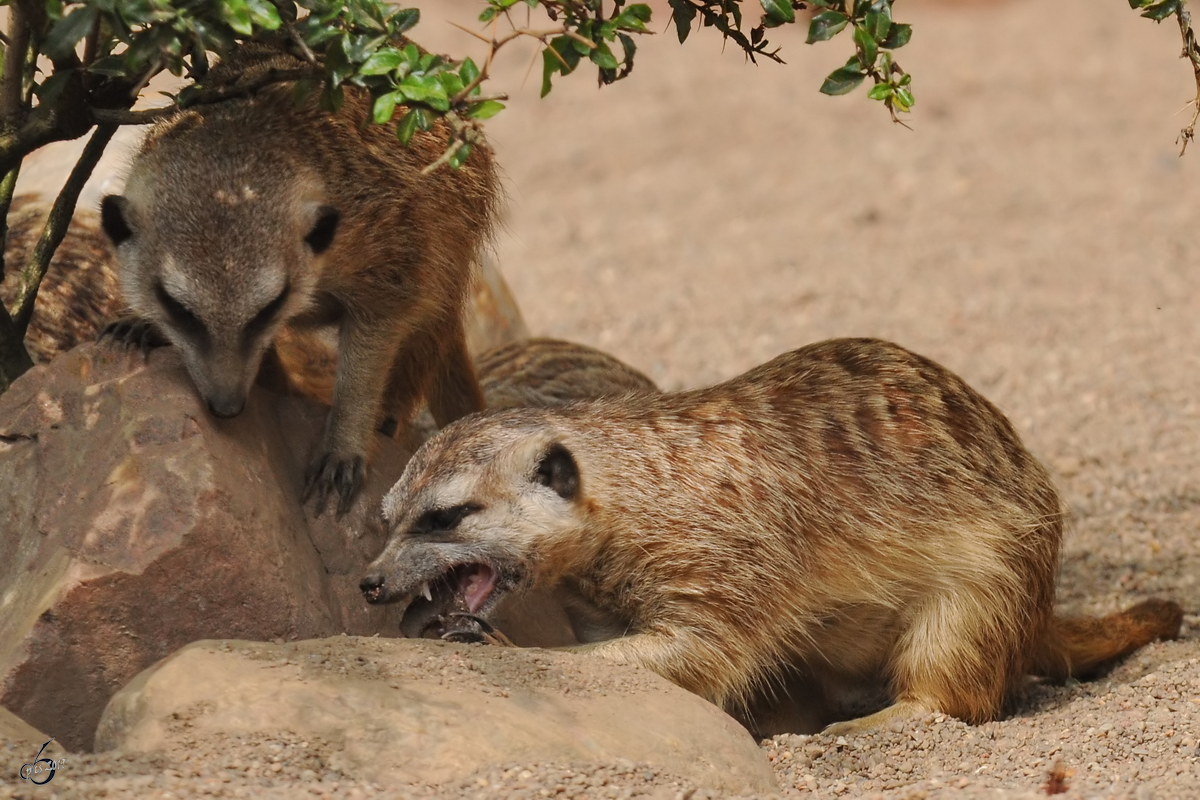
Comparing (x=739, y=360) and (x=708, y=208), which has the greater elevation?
(x=708, y=208)

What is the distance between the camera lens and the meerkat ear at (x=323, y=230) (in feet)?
12.2

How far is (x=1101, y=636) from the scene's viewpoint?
4285mm

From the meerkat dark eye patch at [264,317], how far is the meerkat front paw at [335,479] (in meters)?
0.46

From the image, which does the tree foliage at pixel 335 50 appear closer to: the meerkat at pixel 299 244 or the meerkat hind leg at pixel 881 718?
the meerkat at pixel 299 244

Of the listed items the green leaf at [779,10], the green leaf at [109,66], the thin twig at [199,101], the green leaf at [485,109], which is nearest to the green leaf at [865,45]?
the green leaf at [779,10]

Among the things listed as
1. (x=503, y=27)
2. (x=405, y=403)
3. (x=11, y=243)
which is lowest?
(x=405, y=403)

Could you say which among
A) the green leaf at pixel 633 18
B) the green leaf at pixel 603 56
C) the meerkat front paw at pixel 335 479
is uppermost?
the green leaf at pixel 633 18

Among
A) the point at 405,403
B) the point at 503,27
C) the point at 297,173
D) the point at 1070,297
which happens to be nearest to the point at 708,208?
the point at 503,27

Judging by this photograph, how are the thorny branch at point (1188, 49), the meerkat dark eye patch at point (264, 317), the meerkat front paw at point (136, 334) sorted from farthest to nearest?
the meerkat front paw at point (136, 334) → the meerkat dark eye patch at point (264, 317) → the thorny branch at point (1188, 49)

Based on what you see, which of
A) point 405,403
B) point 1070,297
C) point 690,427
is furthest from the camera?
point 1070,297

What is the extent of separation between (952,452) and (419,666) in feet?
5.50

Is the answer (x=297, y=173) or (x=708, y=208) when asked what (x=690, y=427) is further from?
(x=708, y=208)

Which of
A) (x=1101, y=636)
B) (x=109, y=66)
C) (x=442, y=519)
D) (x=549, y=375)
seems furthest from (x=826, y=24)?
(x=549, y=375)

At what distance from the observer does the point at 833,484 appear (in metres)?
3.93
